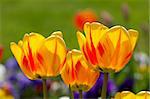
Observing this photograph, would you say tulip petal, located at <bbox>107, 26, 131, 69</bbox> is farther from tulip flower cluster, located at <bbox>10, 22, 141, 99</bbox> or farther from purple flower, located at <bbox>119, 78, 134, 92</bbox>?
purple flower, located at <bbox>119, 78, 134, 92</bbox>

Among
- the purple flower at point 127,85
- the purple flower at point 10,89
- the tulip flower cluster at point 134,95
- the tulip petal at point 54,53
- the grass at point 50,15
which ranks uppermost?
the grass at point 50,15

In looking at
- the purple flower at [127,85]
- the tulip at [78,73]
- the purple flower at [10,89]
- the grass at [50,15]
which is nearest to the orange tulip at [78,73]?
the tulip at [78,73]

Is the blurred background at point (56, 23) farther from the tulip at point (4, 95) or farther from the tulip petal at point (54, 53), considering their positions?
the tulip petal at point (54, 53)

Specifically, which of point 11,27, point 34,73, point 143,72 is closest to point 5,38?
point 11,27

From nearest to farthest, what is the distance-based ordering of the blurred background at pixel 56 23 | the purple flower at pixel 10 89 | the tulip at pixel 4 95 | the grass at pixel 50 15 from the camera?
the tulip at pixel 4 95
the purple flower at pixel 10 89
the blurred background at pixel 56 23
the grass at pixel 50 15

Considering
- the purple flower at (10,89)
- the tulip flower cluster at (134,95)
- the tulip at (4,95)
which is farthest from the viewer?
the purple flower at (10,89)

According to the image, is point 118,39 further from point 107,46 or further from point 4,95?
point 4,95

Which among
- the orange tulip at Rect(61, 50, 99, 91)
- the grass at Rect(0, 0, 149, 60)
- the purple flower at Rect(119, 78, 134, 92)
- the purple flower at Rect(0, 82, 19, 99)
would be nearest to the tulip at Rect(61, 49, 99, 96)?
the orange tulip at Rect(61, 50, 99, 91)
